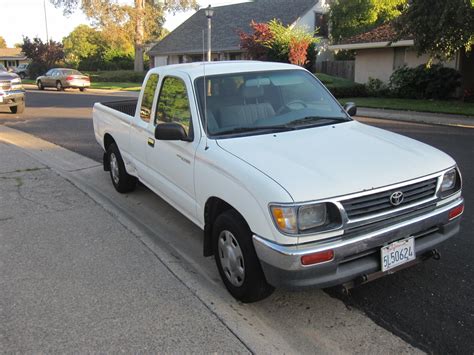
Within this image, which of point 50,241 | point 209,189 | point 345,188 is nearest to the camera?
point 345,188

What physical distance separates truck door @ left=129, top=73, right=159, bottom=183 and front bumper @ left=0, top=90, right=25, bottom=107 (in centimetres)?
1262

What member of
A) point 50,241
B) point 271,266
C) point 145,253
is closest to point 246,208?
point 271,266

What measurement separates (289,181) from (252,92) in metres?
1.59

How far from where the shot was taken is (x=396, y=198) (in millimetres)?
3301

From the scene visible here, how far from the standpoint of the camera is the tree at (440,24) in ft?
44.8

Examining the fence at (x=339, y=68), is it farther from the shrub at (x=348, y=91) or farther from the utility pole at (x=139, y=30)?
Answer: the utility pole at (x=139, y=30)

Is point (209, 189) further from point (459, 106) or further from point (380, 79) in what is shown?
point (380, 79)

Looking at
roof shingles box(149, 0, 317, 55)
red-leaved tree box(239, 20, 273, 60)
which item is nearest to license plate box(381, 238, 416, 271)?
red-leaved tree box(239, 20, 273, 60)

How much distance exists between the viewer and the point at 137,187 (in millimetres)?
6867

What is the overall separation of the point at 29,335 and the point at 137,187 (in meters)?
3.79

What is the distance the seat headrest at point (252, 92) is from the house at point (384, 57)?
19411 mm

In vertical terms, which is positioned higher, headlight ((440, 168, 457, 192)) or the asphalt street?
headlight ((440, 168, 457, 192))

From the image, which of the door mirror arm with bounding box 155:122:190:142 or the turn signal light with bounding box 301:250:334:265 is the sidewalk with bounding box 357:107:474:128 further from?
the turn signal light with bounding box 301:250:334:265

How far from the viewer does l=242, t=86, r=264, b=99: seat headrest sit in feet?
14.5
